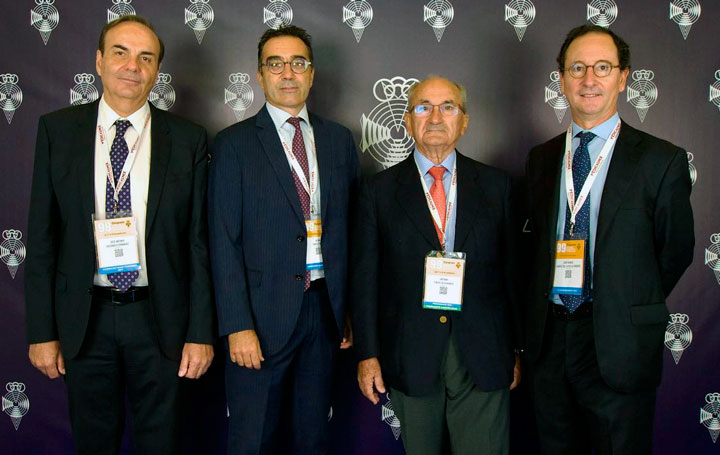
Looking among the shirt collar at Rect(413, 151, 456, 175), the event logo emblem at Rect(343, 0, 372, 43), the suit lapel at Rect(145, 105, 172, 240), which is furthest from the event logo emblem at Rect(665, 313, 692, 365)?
the suit lapel at Rect(145, 105, 172, 240)

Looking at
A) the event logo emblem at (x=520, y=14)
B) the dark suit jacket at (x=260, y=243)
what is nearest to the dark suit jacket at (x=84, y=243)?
the dark suit jacket at (x=260, y=243)

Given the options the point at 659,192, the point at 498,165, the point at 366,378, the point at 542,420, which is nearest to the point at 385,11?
the point at 498,165

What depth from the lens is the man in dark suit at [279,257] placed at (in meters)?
2.08

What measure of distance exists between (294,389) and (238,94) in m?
1.48

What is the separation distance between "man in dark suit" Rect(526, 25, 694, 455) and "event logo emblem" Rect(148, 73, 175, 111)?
184cm

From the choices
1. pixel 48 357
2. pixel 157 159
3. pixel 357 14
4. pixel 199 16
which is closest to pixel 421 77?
pixel 357 14

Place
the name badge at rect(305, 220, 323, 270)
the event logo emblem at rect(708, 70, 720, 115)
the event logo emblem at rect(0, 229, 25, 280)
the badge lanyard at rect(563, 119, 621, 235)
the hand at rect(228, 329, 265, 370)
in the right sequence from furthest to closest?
the event logo emblem at rect(0, 229, 25, 280) < the event logo emblem at rect(708, 70, 720, 115) < the name badge at rect(305, 220, 323, 270) < the hand at rect(228, 329, 265, 370) < the badge lanyard at rect(563, 119, 621, 235)

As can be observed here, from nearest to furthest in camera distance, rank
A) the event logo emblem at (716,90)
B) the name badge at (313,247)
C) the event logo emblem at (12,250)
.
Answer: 1. the name badge at (313,247)
2. the event logo emblem at (716,90)
3. the event logo emblem at (12,250)

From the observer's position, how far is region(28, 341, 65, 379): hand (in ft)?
6.79

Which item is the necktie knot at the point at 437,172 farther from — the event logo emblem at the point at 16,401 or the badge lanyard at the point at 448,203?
the event logo emblem at the point at 16,401

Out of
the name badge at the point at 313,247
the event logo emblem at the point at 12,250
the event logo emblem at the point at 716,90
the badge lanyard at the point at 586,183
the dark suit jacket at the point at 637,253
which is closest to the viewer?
the dark suit jacket at the point at 637,253

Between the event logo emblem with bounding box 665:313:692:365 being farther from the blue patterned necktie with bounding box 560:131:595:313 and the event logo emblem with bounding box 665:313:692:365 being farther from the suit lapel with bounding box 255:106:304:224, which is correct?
the suit lapel with bounding box 255:106:304:224

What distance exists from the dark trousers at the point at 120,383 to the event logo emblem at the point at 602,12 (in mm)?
2438

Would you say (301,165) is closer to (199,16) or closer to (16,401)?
(199,16)
